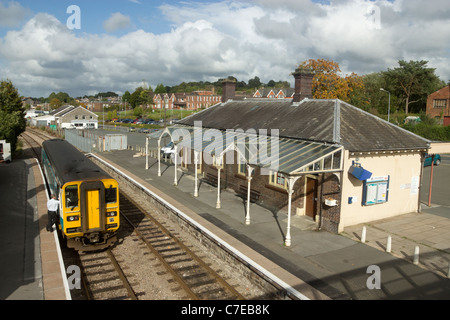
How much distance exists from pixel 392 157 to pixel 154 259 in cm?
→ 1034

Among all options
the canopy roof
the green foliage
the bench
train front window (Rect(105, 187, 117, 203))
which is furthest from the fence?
the green foliage

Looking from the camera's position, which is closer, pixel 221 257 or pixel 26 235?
pixel 221 257

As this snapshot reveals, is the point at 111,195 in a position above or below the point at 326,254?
above

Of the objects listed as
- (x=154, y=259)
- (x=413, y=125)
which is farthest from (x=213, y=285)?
(x=413, y=125)

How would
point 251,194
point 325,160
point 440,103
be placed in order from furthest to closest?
point 440,103, point 251,194, point 325,160

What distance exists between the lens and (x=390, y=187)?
557 inches

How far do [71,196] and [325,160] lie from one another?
29.1 ft

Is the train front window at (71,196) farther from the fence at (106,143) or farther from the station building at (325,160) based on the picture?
the fence at (106,143)

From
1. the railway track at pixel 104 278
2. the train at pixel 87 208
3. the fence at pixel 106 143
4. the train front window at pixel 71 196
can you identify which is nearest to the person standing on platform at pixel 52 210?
the train at pixel 87 208

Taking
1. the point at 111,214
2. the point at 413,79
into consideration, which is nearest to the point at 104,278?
the point at 111,214

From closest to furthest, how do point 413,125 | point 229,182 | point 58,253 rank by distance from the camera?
1. point 58,253
2. point 229,182
3. point 413,125

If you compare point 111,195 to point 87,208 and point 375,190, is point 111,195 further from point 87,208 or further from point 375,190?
point 375,190

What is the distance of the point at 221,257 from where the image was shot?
10.7 meters
